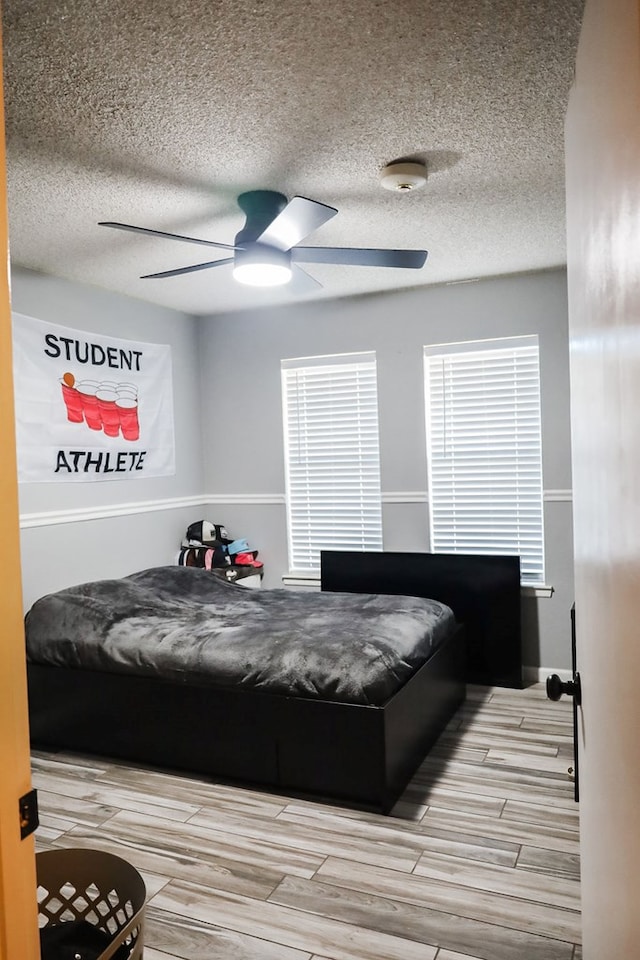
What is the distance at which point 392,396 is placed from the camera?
4.98 meters

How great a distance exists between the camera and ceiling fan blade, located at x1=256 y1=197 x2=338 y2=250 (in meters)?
Result: 2.55

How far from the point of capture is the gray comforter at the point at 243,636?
120 inches

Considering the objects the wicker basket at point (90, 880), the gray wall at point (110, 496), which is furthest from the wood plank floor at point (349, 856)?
the gray wall at point (110, 496)

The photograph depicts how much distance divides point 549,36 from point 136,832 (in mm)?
3125

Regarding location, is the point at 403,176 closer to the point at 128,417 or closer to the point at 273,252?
the point at 273,252

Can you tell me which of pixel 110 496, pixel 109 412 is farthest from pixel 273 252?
pixel 110 496

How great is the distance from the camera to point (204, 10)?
5.85ft

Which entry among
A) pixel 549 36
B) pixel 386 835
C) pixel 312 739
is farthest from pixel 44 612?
pixel 549 36

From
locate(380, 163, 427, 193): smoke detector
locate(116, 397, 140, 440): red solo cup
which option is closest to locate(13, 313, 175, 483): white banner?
locate(116, 397, 140, 440): red solo cup

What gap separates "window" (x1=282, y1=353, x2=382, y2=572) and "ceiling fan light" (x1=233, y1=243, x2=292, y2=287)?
2.08 meters

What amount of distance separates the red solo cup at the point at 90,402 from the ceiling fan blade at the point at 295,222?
1904 mm

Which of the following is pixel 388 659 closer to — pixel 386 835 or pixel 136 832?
pixel 386 835

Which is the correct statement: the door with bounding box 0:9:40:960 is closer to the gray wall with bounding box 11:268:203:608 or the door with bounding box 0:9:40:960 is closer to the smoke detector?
the smoke detector

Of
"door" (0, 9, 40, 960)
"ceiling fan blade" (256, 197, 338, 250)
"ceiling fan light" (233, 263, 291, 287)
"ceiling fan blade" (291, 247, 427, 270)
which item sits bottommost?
"door" (0, 9, 40, 960)
